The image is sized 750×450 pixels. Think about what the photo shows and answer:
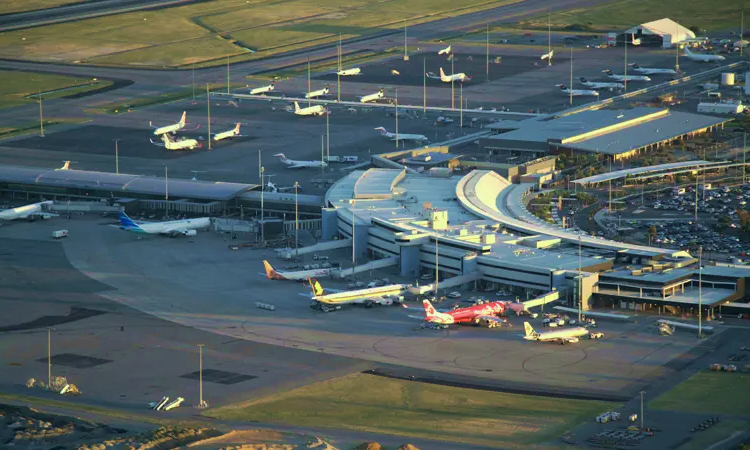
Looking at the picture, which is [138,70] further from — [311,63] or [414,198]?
[414,198]

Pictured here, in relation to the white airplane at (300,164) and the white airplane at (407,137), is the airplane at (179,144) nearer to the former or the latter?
the white airplane at (300,164)

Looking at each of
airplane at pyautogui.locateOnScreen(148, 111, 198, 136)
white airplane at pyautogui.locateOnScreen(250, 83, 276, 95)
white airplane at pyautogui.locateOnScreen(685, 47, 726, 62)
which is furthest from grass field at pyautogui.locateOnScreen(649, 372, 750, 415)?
white airplane at pyautogui.locateOnScreen(685, 47, 726, 62)

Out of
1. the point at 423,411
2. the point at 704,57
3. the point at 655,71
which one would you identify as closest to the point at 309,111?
the point at 655,71

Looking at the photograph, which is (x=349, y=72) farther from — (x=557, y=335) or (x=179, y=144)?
(x=557, y=335)

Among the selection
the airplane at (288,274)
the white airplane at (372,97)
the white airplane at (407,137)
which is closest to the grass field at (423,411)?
the airplane at (288,274)

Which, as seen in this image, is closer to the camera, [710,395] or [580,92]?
[710,395]

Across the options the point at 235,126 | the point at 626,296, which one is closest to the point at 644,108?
the point at 235,126
